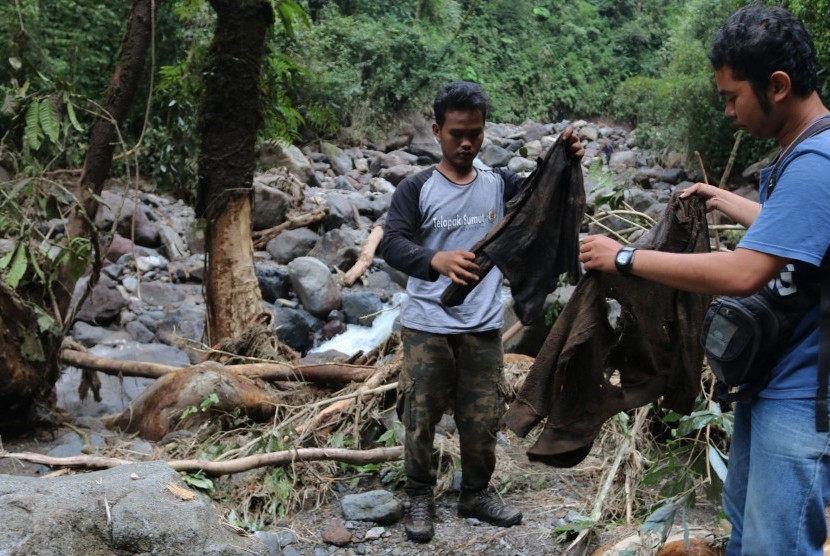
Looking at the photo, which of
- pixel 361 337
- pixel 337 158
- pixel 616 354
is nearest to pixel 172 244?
pixel 361 337

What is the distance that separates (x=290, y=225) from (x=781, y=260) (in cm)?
1132

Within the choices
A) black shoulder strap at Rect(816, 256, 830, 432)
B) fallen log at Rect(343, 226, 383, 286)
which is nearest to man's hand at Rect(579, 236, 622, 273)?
black shoulder strap at Rect(816, 256, 830, 432)

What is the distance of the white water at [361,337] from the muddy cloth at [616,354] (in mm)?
7024

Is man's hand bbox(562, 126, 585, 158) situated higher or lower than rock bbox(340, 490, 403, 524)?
higher

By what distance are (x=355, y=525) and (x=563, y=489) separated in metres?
1.12

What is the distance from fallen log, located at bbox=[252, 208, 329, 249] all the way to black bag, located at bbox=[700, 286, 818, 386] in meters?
10.7

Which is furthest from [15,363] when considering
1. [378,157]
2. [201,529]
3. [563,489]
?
[378,157]

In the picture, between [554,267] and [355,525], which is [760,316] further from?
[355,525]

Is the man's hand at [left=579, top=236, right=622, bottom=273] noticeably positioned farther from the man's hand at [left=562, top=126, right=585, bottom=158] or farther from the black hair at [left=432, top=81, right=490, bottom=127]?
the black hair at [left=432, top=81, right=490, bottom=127]

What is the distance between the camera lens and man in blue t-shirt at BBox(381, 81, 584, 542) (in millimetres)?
3588

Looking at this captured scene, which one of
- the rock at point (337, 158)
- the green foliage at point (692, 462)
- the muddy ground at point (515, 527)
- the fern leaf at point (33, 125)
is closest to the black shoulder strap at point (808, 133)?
the green foliage at point (692, 462)

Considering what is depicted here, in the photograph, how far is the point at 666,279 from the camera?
217 centimetres

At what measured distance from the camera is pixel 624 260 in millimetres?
2266

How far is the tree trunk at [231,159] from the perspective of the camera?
19.9ft
